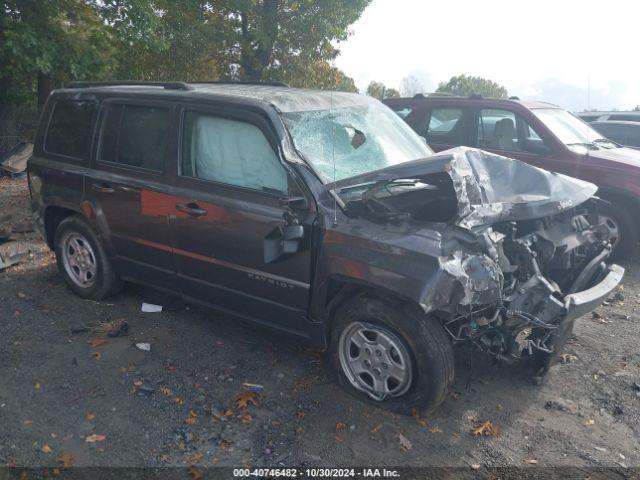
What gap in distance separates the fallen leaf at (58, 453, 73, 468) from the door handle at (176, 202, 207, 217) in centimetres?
181

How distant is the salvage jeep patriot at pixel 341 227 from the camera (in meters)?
3.50

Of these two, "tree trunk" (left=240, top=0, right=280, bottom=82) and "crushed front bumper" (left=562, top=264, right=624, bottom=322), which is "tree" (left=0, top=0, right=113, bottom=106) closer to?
"tree trunk" (left=240, top=0, right=280, bottom=82)

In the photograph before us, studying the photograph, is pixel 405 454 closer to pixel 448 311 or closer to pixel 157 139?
pixel 448 311

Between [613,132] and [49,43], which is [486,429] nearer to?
[613,132]

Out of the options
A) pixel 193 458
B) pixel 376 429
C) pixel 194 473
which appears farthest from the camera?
pixel 376 429

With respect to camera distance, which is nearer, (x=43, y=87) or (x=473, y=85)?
(x=43, y=87)

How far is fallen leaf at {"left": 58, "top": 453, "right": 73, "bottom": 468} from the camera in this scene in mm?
3189

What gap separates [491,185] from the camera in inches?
157

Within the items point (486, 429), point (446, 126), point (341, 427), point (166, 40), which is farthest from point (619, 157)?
point (166, 40)

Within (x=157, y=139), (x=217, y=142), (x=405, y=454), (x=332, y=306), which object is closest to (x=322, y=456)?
(x=405, y=454)

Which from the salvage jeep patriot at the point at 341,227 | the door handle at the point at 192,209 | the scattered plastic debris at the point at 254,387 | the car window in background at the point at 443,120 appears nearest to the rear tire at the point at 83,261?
the salvage jeep patriot at the point at 341,227

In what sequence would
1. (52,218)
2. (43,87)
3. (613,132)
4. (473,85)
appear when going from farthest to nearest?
(473,85), (43,87), (613,132), (52,218)

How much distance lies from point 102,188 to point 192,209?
1117 millimetres

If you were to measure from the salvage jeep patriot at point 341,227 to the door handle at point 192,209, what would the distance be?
2 cm
